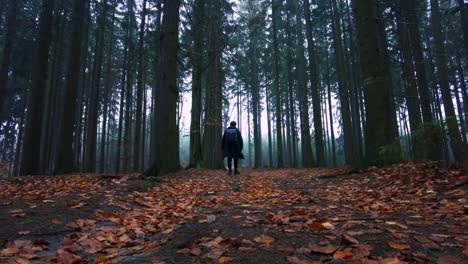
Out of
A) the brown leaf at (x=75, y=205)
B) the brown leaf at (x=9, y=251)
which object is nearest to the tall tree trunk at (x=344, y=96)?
the brown leaf at (x=75, y=205)

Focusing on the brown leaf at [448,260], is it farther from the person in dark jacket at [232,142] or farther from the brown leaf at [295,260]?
the person in dark jacket at [232,142]

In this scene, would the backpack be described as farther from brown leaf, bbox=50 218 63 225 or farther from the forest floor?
brown leaf, bbox=50 218 63 225

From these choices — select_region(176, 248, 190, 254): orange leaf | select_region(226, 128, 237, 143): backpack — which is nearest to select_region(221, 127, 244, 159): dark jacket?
select_region(226, 128, 237, 143): backpack

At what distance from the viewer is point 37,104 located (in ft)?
35.7

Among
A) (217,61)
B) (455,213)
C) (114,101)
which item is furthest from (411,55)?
(114,101)

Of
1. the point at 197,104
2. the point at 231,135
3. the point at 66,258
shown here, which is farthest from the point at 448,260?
the point at 197,104

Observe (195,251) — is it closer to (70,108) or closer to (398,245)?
(398,245)

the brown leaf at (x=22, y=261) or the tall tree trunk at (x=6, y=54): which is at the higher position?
the tall tree trunk at (x=6, y=54)

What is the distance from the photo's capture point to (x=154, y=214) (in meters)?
4.55

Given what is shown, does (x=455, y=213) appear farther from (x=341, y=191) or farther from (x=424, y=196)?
(x=341, y=191)

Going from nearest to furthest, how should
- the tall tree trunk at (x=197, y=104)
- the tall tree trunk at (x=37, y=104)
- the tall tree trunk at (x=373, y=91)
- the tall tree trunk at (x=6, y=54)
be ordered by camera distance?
the tall tree trunk at (x=373, y=91) → the tall tree trunk at (x=37, y=104) → the tall tree trunk at (x=6, y=54) → the tall tree trunk at (x=197, y=104)

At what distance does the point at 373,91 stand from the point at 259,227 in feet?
17.5

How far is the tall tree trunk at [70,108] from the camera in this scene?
10.6 m

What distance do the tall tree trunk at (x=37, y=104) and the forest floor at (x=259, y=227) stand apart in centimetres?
690
